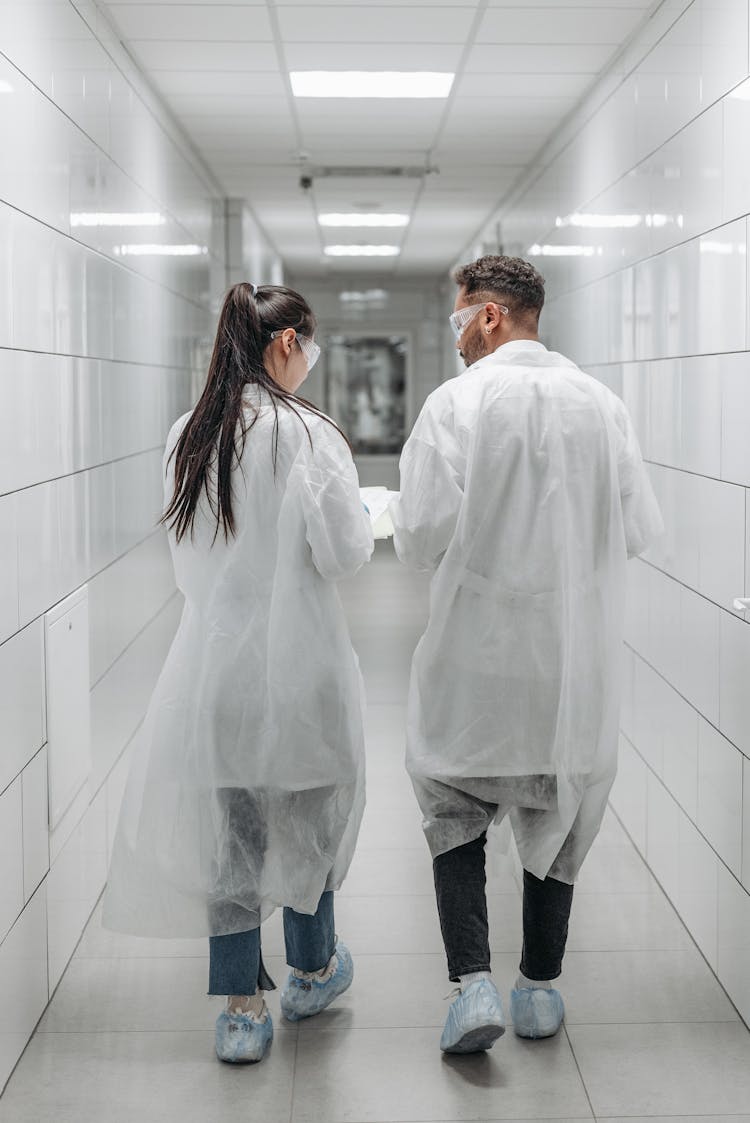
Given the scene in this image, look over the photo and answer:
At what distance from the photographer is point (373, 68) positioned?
172 inches

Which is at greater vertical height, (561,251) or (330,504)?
(561,251)

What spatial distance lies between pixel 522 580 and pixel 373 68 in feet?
8.59

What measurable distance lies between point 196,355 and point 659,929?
3.79 metres

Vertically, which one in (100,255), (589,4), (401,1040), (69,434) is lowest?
(401,1040)

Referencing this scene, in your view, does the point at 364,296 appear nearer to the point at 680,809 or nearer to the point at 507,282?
the point at 680,809

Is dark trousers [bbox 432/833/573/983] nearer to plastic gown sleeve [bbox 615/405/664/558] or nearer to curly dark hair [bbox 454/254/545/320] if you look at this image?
plastic gown sleeve [bbox 615/405/664/558]

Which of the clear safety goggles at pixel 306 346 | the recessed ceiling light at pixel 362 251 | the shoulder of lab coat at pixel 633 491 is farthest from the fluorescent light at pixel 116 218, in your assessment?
the recessed ceiling light at pixel 362 251

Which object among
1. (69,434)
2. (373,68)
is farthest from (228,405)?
(373,68)

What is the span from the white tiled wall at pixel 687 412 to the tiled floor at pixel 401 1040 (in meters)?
0.16

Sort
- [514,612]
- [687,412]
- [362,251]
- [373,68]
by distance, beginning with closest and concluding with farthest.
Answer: [514,612], [687,412], [373,68], [362,251]

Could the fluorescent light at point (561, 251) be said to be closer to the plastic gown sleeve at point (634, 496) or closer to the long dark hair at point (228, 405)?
the plastic gown sleeve at point (634, 496)

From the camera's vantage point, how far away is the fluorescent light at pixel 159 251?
12.3ft

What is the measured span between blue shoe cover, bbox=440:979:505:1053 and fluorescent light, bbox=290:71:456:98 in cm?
318

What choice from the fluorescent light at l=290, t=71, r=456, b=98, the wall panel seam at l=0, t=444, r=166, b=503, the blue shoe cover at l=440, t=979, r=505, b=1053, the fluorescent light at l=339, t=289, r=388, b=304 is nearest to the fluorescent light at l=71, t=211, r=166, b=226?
the wall panel seam at l=0, t=444, r=166, b=503
